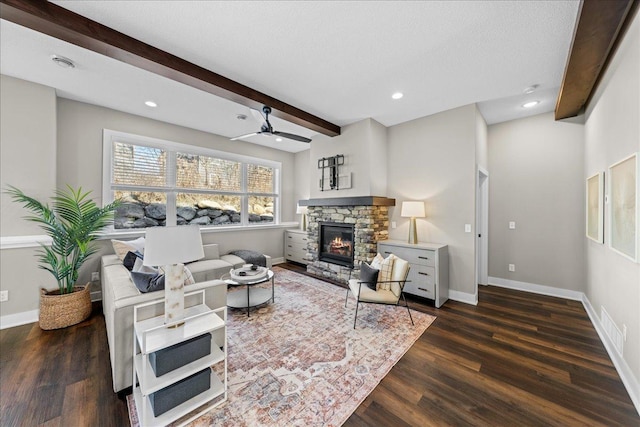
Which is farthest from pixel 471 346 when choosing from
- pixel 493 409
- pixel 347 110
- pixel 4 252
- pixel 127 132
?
pixel 127 132

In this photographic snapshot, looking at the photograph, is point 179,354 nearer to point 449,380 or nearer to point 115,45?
point 449,380

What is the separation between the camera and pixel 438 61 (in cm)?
250

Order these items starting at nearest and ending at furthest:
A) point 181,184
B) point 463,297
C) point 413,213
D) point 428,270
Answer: point 428,270 < point 463,297 < point 413,213 < point 181,184

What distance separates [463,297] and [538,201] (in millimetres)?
2056

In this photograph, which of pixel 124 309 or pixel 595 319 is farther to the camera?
pixel 595 319

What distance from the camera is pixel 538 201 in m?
3.91

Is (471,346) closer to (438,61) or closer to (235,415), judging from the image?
(235,415)

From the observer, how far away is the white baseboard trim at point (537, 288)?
12.0 feet

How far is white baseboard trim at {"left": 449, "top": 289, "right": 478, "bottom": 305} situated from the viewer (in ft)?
11.6

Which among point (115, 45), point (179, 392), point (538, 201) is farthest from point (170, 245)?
point (538, 201)

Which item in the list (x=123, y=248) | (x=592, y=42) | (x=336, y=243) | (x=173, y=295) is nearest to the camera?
(x=173, y=295)

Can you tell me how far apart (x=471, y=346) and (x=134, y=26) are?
433 cm

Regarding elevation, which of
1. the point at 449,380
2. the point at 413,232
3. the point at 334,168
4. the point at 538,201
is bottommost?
the point at 449,380

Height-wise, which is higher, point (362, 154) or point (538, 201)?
point (362, 154)
